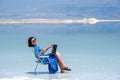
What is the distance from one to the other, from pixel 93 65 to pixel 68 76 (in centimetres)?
175

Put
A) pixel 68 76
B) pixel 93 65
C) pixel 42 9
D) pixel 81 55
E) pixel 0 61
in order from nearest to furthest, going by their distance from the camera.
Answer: pixel 68 76
pixel 93 65
pixel 0 61
pixel 81 55
pixel 42 9

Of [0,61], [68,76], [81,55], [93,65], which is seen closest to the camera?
[68,76]

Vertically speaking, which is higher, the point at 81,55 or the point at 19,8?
the point at 19,8

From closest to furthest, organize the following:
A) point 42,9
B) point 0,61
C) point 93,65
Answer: point 93,65, point 0,61, point 42,9

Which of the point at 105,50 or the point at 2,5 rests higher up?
the point at 2,5

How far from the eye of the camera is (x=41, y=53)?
1119cm

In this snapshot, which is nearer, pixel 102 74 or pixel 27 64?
pixel 102 74

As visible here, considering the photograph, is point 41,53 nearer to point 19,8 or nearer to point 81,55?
point 81,55

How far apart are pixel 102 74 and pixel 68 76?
648 millimetres

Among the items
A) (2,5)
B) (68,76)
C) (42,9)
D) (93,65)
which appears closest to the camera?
(68,76)

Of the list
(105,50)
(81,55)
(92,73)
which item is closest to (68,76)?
(92,73)

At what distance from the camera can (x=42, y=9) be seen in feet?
213

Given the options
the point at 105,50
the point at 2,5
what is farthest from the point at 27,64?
the point at 2,5

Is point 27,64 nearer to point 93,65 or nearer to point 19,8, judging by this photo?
point 93,65
